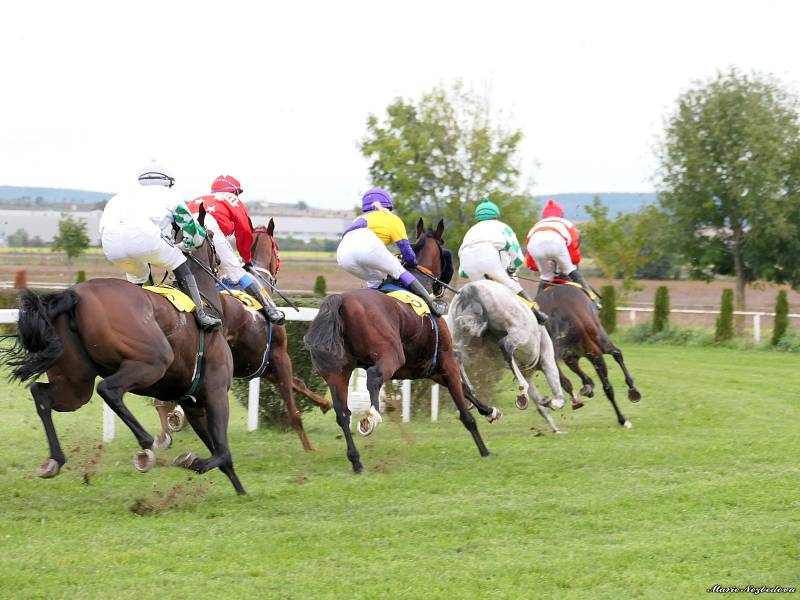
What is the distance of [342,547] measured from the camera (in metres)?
5.42

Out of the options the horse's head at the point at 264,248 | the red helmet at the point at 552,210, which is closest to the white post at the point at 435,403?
the red helmet at the point at 552,210

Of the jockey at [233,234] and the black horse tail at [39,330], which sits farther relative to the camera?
the jockey at [233,234]

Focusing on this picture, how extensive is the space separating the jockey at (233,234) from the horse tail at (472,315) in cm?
190

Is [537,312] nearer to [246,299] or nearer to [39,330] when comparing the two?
[246,299]

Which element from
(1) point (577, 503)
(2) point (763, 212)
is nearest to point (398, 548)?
(1) point (577, 503)

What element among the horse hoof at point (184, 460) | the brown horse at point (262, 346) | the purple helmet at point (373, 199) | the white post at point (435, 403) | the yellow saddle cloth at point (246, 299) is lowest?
the white post at point (435, 403)

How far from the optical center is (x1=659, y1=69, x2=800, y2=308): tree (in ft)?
96.2

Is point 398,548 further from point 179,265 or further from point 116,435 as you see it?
point 116,435

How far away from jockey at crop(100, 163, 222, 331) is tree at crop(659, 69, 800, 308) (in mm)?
24798

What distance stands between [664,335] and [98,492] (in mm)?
18848

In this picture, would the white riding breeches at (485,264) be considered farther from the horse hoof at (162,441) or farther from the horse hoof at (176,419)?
the horse hoof at (162,441)

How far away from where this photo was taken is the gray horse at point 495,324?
383 inches

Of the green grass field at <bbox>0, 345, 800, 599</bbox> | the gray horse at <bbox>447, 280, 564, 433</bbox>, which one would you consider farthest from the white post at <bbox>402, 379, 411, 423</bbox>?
the gray horse at <bbox>447, 280, 564, 433</bbox>

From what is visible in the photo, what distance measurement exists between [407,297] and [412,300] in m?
0.05
